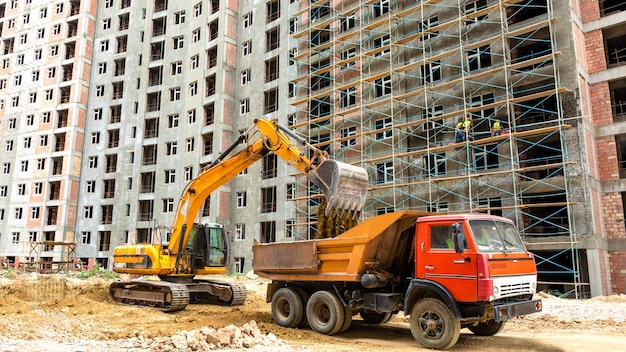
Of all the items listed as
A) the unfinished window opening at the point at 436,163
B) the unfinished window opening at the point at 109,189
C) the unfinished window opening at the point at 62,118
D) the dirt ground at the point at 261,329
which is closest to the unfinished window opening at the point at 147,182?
the unfinished window opening at the point at 109,189

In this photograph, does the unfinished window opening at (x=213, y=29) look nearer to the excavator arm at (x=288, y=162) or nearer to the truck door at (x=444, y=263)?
the excavator arm at (x=288, y=162)

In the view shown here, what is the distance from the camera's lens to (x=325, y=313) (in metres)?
11.2

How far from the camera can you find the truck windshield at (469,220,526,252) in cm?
916

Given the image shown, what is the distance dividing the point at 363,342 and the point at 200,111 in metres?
34.2

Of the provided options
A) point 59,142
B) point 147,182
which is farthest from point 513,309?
point 59,142

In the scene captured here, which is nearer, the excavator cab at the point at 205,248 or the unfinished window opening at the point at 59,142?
the excavator cab at the point at 205,248

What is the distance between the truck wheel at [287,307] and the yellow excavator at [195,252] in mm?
3200

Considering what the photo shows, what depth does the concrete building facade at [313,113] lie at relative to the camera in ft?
73.6

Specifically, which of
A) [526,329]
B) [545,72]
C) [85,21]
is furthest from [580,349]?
[85,21]

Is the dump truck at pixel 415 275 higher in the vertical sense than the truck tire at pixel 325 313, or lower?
higher

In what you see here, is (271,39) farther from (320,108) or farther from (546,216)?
(546,216)

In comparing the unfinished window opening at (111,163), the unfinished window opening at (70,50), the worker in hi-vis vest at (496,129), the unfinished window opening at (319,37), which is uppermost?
the unfinished window opening at (70,50)

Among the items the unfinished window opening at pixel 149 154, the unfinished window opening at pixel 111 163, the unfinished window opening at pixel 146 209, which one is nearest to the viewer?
the unfinished window opening at pixel 146 209

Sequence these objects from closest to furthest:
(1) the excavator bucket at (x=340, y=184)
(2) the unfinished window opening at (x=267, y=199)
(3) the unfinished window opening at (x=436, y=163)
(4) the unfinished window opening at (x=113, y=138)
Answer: (1) the excavator bucket at (x=340, y=184), (3) the unfinished window opening at (x=436, y=163), (2) the unfinished window opening at (x=267, y=199), (4) the unfinished window opening at (x=113, y=138)
